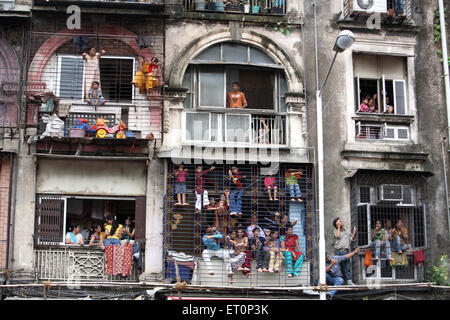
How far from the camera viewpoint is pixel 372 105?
2075cm

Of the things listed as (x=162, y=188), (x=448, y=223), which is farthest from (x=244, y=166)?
(x=448, y=223)

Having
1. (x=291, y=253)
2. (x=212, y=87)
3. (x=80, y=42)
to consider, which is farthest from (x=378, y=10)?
(x=80, y=42)

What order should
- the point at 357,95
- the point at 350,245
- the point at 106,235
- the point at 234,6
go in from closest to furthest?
the point at 106,235, the point at 350,245, the point at 234,6, the point at 357,95

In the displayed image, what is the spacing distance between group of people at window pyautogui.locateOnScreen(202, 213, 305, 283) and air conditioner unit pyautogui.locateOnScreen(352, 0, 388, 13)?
6658 millimetres

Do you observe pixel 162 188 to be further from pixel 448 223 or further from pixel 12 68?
pixel 448 223

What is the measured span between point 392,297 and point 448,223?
2.93 m

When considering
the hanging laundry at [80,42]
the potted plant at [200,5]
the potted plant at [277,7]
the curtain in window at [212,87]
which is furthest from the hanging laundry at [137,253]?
the potted plant at [277,7]

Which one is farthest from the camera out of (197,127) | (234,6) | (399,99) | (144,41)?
(399,99)

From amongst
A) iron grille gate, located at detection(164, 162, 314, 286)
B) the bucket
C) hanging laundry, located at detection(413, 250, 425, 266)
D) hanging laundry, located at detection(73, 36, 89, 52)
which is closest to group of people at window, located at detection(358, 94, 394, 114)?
iron grille gate, located at detection(164, 162, 314, 286)

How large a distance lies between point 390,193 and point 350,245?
1823mm

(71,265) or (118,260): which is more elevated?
(118,260)

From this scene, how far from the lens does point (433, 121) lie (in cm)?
2072

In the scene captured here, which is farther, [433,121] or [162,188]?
[433,121]

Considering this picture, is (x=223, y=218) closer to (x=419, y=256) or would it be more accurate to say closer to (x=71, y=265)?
(x=71, y=265)
